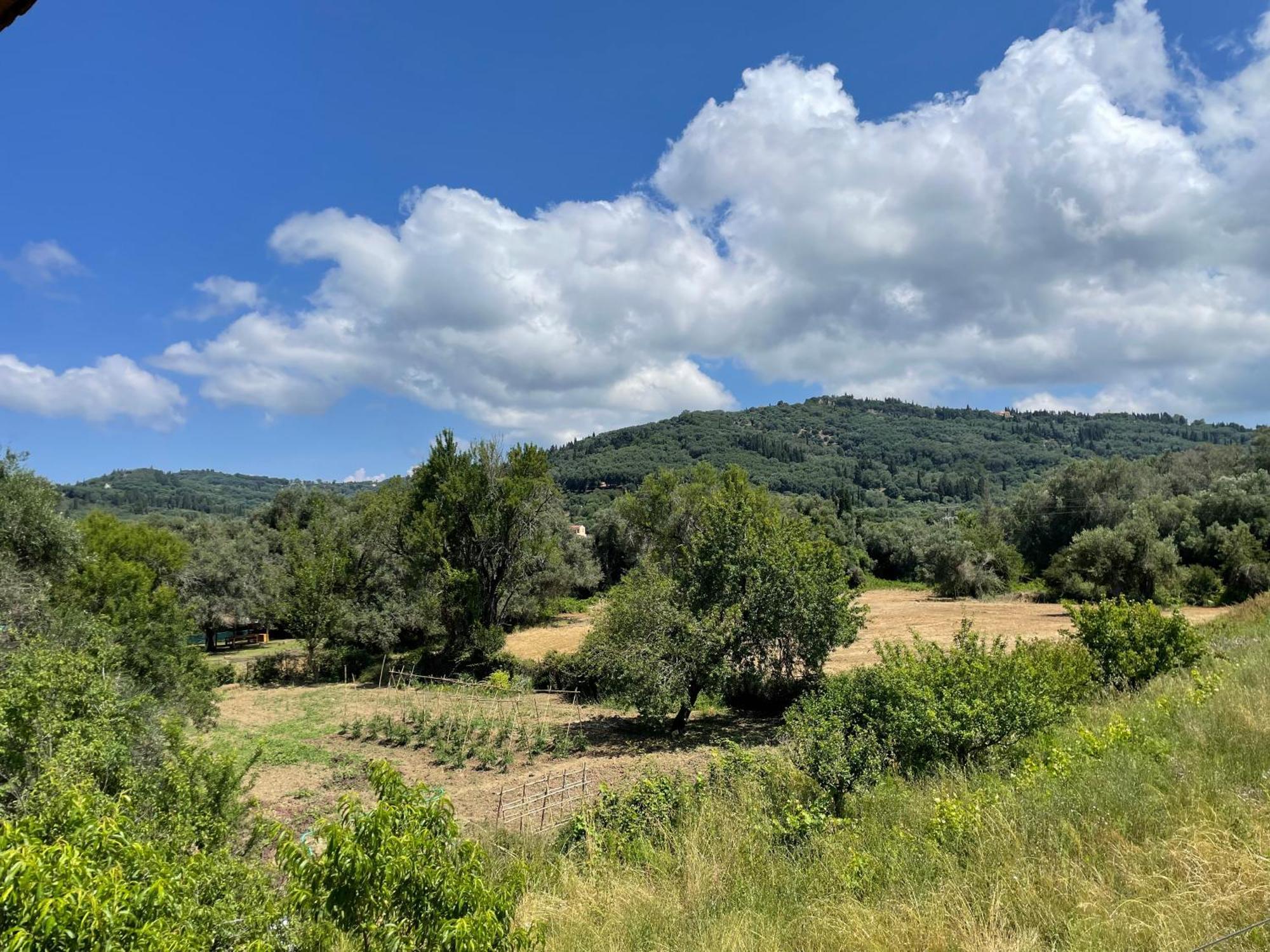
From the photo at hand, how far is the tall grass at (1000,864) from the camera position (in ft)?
11.2

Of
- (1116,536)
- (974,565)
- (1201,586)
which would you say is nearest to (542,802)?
(1116,536)

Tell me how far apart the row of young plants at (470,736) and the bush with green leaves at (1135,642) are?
40.1 feet

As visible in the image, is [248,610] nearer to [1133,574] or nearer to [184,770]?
[184,770]

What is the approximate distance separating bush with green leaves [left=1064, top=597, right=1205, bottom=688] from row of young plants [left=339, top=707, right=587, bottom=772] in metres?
12.2


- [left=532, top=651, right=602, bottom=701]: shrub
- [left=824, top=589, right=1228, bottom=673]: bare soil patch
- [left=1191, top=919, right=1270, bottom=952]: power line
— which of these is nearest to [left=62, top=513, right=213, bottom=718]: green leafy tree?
[left=532, top=651, right=602, bottom=701]: shrub

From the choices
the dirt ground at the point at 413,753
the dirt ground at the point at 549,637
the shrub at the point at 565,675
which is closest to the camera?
the dirt ground at the point at 413,753

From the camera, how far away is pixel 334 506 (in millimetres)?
49469

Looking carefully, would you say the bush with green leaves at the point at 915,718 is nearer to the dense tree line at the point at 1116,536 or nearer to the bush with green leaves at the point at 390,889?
the bush with green leaves at the point at 390,889

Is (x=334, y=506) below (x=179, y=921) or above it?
above

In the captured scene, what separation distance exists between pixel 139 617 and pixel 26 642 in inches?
287

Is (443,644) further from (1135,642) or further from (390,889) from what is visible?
(390,889)

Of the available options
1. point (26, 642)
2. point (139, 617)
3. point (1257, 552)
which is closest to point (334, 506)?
point (139, 617)

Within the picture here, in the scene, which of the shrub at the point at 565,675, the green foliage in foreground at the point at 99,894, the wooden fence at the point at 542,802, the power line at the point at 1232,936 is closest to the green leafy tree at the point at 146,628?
the wooden fence at the point at 542,802

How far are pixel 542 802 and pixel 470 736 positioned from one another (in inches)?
246
